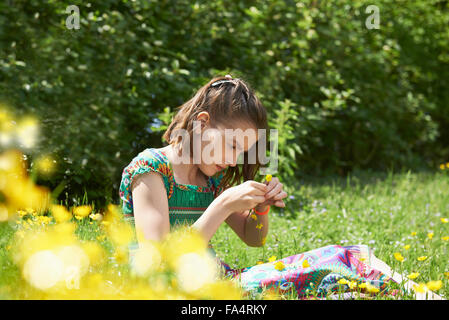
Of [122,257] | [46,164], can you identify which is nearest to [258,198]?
[122,257]

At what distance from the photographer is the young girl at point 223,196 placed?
67.5 inches

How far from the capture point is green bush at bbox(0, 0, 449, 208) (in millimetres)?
3635

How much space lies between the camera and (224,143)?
186 cm

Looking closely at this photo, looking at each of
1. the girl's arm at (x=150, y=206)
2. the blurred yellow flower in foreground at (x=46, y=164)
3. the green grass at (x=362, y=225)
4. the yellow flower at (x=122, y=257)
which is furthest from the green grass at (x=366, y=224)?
the yellow flower at (x=122, y=257)

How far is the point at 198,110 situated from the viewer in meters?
1.94

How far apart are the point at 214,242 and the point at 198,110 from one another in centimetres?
107

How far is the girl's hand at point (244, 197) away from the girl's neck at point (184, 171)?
0.33 metres

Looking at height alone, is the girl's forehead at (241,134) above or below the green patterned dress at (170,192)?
above

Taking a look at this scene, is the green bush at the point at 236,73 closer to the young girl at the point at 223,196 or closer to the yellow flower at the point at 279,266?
the young girl at the point at 223,196

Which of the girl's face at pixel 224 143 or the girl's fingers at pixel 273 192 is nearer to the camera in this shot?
the girl's fingers at pixel 273 192

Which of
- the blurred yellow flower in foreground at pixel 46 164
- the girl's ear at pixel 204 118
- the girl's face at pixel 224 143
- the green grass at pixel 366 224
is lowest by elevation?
the green grass at pixel 366 224

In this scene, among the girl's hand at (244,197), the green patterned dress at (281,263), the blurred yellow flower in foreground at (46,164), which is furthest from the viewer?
the blurred yellow flower in foreground at (46,164)

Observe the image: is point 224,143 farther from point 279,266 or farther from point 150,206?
point 279,266

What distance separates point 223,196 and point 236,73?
2004 millimetres
